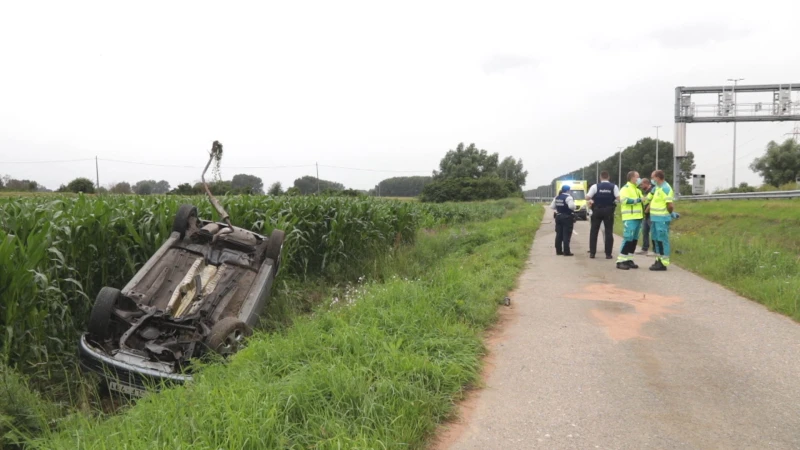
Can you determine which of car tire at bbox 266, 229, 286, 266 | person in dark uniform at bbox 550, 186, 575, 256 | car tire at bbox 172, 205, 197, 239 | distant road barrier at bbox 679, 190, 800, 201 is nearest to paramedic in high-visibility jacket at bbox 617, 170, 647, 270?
person in dark uniform at bbox 550, 186, 575, 256

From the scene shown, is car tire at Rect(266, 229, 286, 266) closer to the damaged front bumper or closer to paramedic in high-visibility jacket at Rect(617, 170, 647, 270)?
the damaged front bumper

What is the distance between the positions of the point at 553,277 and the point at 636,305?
237cm

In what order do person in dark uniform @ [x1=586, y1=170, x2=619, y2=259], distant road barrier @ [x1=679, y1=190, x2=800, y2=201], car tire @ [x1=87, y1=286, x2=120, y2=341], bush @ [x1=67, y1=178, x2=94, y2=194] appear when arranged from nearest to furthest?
car tire @ [x1=87, y1=286, x2=120, y2=341]
person in dark uniform @ [x1=586, y1=170, x2=619, y2=259]
distant road barrier @ [x1=679, y1=190, x2=800, y2=201]
bush @ [x1=67, y1=178, x2=94, y2=194]

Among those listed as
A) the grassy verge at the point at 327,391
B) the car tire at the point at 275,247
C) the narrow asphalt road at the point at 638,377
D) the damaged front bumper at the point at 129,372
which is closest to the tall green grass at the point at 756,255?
the narrow asphalt road at the point at 638,377

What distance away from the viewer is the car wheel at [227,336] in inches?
199

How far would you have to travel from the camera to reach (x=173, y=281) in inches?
246

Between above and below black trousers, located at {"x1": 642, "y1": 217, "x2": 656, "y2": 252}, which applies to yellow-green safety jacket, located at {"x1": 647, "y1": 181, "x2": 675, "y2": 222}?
above

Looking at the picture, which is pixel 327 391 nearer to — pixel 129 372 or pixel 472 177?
pixel 129 372

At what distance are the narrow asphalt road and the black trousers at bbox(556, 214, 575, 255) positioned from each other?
191 inches

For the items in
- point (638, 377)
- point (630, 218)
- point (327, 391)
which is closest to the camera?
point (327, 391)

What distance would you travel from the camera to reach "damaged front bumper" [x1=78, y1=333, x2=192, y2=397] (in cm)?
465

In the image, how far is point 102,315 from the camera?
5152mm

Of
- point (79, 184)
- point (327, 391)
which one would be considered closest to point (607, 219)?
point (327, 391)

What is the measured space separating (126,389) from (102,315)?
2.75ft
